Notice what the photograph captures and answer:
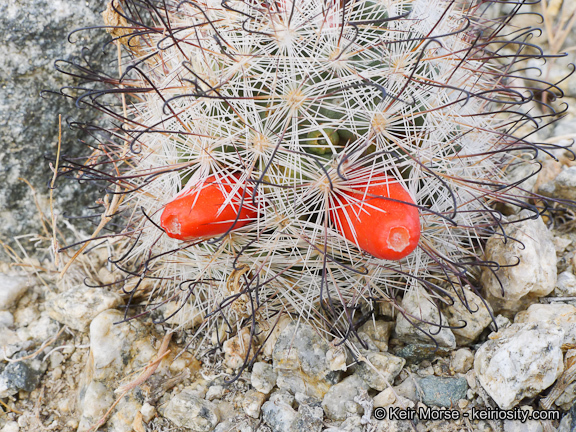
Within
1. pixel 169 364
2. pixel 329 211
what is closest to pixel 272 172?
pixel 329 211

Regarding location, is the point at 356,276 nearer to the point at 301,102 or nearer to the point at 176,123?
the point at 301,102

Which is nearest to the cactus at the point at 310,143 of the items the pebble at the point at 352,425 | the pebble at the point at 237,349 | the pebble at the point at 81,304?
the pebble at the point at 237,349

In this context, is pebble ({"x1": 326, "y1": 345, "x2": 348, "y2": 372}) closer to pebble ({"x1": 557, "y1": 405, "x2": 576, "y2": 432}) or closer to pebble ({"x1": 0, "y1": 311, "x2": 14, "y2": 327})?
pebble ({"x1": 557, "y1": 405, "x2": 576, "y2": 432})

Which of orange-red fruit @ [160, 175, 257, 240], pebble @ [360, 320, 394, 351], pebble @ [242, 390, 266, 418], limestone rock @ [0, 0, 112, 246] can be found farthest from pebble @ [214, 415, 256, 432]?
limestone rock @ [0, 0, 112, 246]

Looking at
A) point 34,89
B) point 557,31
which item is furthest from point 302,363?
point 557,31

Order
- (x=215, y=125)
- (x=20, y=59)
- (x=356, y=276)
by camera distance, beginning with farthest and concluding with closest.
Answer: (x=20, y=59)
(x=356, y=276)
(x=215, y=125)
